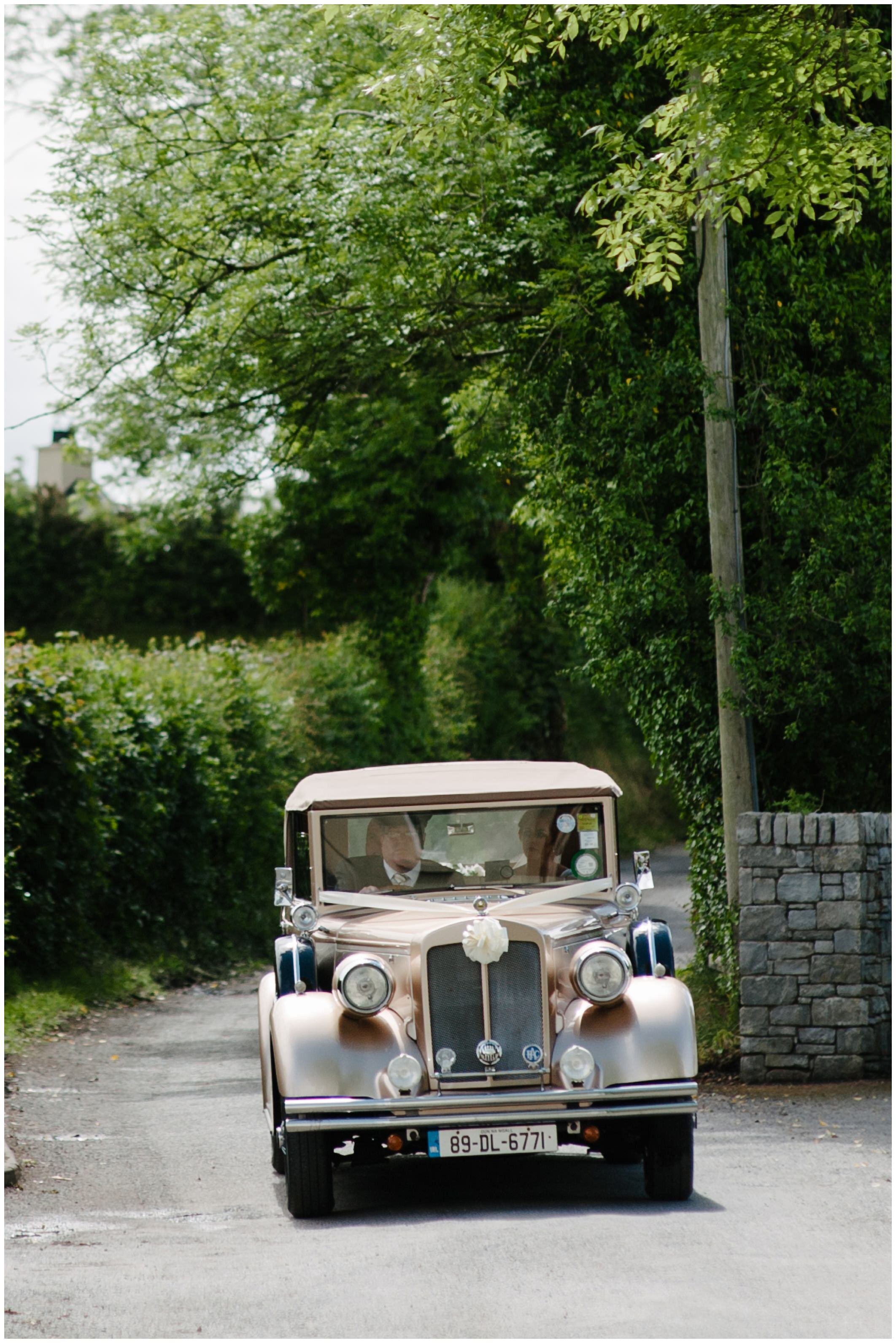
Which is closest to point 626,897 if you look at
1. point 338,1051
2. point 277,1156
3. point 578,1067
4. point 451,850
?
point 451,850

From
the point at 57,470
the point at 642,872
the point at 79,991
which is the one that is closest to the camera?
the point at 642,872

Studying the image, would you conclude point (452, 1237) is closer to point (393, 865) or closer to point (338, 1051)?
point (338, 1051)

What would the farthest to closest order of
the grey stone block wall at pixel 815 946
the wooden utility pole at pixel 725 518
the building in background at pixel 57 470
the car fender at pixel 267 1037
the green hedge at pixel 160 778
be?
A: 1. the building in background at pixel 57 470
2. the green hedge at pixel 160 778
3. the wooden utility pole at pixel 725 518
4. the grey stone block wall at pixel 815 946
5. the car fender at pixel 267 1037

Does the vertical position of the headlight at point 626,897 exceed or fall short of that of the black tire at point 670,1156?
it exceeds it

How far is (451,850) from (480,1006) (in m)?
1.20

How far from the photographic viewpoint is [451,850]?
27.1 feet

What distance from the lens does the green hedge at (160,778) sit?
1492 cm

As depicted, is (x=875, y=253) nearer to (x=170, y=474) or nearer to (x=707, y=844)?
(x=707, y=844)

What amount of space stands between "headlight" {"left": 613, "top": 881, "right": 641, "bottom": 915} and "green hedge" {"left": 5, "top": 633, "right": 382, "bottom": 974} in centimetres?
748

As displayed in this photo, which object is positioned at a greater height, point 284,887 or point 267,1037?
point 284,887

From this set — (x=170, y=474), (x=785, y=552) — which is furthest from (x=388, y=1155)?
(x=170, y=474)

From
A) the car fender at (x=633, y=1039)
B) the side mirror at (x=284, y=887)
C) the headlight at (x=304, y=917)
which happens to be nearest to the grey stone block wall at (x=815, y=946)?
the car fender at (x=633, y=1039)

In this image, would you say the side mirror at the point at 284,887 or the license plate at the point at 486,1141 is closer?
the license plate at the point at 486,1141

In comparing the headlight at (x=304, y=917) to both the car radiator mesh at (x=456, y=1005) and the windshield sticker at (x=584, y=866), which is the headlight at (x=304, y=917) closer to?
the car radiator mesh at (x=456, y=1005)
